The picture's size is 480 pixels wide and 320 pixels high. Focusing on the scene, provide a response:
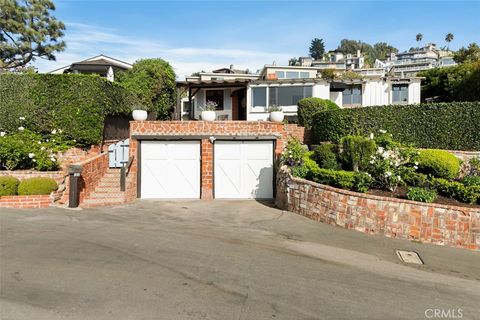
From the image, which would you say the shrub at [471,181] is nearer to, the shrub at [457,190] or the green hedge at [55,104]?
the shrub at [457,190]

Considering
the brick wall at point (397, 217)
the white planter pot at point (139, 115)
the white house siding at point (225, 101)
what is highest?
the white house siding at point (225, 101)

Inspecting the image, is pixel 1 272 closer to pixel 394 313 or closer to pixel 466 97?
pixel 394 313

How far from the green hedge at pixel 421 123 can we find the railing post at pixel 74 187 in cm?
971

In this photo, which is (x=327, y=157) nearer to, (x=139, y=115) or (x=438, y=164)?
(x=438, y=164)

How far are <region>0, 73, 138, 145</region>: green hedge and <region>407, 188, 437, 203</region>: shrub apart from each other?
1117 centimetres

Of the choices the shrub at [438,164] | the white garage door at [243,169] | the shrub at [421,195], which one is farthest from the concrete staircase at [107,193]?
the shrub at [438,164]

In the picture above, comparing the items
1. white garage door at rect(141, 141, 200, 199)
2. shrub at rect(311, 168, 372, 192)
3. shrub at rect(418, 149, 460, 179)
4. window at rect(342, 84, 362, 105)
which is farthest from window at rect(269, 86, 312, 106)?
shrub at rect(311, 168, 372, 192)

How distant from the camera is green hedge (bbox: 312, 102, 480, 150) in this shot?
12.2m

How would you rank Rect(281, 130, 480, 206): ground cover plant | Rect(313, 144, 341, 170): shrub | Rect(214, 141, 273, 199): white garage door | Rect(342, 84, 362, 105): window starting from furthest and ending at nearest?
Rect(342, 84, 362, 105): window → Rect(214, 141, 273, 199): white garage door → Rect(313, 144, 341, 170): shrub → Rect(281, 130, 480, 206): ground cover plant

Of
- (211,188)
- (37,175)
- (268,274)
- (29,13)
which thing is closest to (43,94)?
(37,175)

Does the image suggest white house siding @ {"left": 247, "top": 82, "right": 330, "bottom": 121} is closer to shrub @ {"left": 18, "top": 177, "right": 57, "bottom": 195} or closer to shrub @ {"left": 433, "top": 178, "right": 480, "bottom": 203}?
shrub @ {"left": 18, "top": 177, "right": 57, "bottom": 195}

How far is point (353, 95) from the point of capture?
1025 inches

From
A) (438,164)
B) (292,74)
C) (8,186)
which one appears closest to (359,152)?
(438,164)

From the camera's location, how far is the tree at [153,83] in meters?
19.9
